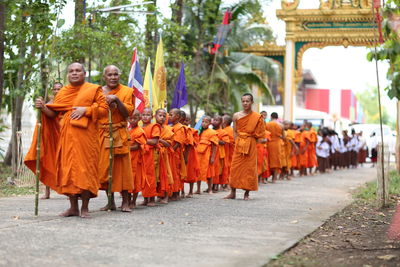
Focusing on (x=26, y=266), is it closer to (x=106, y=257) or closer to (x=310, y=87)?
(x=106, y=257)

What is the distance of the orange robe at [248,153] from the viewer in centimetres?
1218

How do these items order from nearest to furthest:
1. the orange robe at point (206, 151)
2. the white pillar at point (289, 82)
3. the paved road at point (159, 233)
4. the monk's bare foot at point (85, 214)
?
the paved road at point (159, 233) < the monk's bare foot at point (85, 214) < the orange robe at point (206, 151) < the white pillar at point (289, 82)

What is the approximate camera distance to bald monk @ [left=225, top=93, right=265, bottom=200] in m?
12.2

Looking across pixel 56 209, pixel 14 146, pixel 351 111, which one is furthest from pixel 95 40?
pixel 351 111

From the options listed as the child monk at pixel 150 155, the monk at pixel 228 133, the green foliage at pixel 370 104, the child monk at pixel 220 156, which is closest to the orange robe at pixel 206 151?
the child monk at pixel 220 156

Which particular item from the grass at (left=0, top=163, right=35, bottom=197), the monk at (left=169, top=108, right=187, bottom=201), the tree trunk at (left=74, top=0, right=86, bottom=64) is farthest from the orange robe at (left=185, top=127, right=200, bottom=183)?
the tree trunk at (left=74, top=0, right=86, bottom=64)

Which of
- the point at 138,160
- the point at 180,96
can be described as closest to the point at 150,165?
the point at 138,160

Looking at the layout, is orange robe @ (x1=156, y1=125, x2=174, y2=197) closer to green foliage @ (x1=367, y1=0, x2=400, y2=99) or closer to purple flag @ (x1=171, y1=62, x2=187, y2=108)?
purple flag @ (x1=171, y1=62, x2=187, y2=108)

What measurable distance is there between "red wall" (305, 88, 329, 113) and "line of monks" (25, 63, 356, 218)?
60.2 metres

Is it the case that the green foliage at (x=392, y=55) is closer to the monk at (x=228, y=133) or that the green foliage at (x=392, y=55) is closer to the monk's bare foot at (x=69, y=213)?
the monk's bare foot at (x=69, y=213)

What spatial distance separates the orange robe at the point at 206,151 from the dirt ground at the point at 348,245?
4.01 meters

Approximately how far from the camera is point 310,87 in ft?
245

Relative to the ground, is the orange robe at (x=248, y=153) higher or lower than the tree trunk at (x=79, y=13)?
lower

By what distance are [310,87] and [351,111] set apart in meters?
10.6
